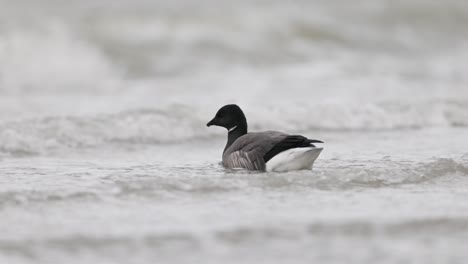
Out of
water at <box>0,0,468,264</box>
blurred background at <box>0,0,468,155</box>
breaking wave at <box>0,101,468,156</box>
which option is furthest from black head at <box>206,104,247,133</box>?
blurred background at <box>0,0,468,155</box>

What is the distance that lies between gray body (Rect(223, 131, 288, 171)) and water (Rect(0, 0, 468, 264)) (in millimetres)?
196

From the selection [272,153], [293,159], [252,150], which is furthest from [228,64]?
[293,159]

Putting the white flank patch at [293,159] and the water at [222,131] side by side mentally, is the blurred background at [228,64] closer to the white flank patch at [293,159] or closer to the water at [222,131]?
the water at [222,131]

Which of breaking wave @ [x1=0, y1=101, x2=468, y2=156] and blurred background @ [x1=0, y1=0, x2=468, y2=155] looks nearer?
breaking wave @ [x1=0, y1=101, x2=468, y2=156]

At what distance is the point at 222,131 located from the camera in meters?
13.8

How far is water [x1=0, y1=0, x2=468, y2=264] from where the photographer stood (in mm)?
6828

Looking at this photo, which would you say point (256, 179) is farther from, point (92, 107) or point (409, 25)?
point (409, 25)

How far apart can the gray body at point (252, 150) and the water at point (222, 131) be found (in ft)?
0.64

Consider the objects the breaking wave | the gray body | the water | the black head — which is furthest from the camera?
the breaking wave

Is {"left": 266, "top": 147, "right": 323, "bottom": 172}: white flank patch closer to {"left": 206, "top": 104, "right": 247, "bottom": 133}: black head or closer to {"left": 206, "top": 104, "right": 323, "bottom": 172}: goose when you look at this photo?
{"left": 206, "top": 104, "right": 323, "bottom": 172}: goose

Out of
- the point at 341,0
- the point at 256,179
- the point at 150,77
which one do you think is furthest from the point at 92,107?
the point at 341,0

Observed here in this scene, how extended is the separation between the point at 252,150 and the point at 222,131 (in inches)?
167

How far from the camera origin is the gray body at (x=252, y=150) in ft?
30.9

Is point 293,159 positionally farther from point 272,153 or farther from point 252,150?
point 252,150
